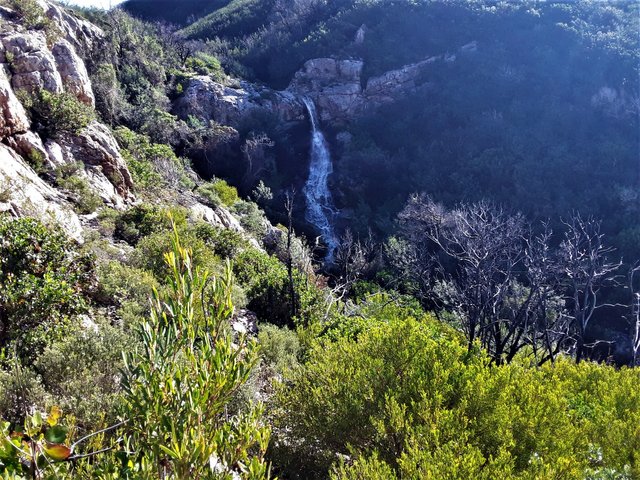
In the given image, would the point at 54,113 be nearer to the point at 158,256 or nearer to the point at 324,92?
→ the point at 158,256

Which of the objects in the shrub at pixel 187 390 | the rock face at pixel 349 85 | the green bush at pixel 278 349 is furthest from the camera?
the rock face at pixel 349 85

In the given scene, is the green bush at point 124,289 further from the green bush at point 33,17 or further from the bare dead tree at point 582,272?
the green bush at point 33,17

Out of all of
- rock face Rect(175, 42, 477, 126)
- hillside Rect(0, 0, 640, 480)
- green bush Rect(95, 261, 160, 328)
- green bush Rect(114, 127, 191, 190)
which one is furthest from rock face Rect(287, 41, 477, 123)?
green bush Rect(95, 261, 160, 328)

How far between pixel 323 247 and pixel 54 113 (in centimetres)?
1292

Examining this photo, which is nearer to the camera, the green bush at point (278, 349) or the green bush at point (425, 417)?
the green bush at point (425, 417)

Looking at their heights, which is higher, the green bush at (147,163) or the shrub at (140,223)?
the shrub at (140,223)

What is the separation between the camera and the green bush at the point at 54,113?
10.0 meters

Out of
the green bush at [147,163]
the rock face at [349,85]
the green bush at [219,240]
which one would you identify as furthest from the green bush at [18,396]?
the rock face at [349,85]

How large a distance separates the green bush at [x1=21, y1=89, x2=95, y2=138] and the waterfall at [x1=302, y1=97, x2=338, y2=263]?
43.0ft

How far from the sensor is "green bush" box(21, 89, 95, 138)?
10.0 m

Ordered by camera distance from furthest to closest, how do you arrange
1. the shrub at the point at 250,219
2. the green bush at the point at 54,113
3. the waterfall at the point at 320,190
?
the waterfall at the point at 320,190
the shrub at the point at 250,219
the green bush at the point at 54,113

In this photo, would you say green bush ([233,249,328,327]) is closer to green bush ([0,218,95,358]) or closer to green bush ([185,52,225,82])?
green bush ([0,218,95,358])

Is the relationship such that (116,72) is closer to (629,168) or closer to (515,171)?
(515,171)

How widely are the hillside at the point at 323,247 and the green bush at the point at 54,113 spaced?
0.07 m
